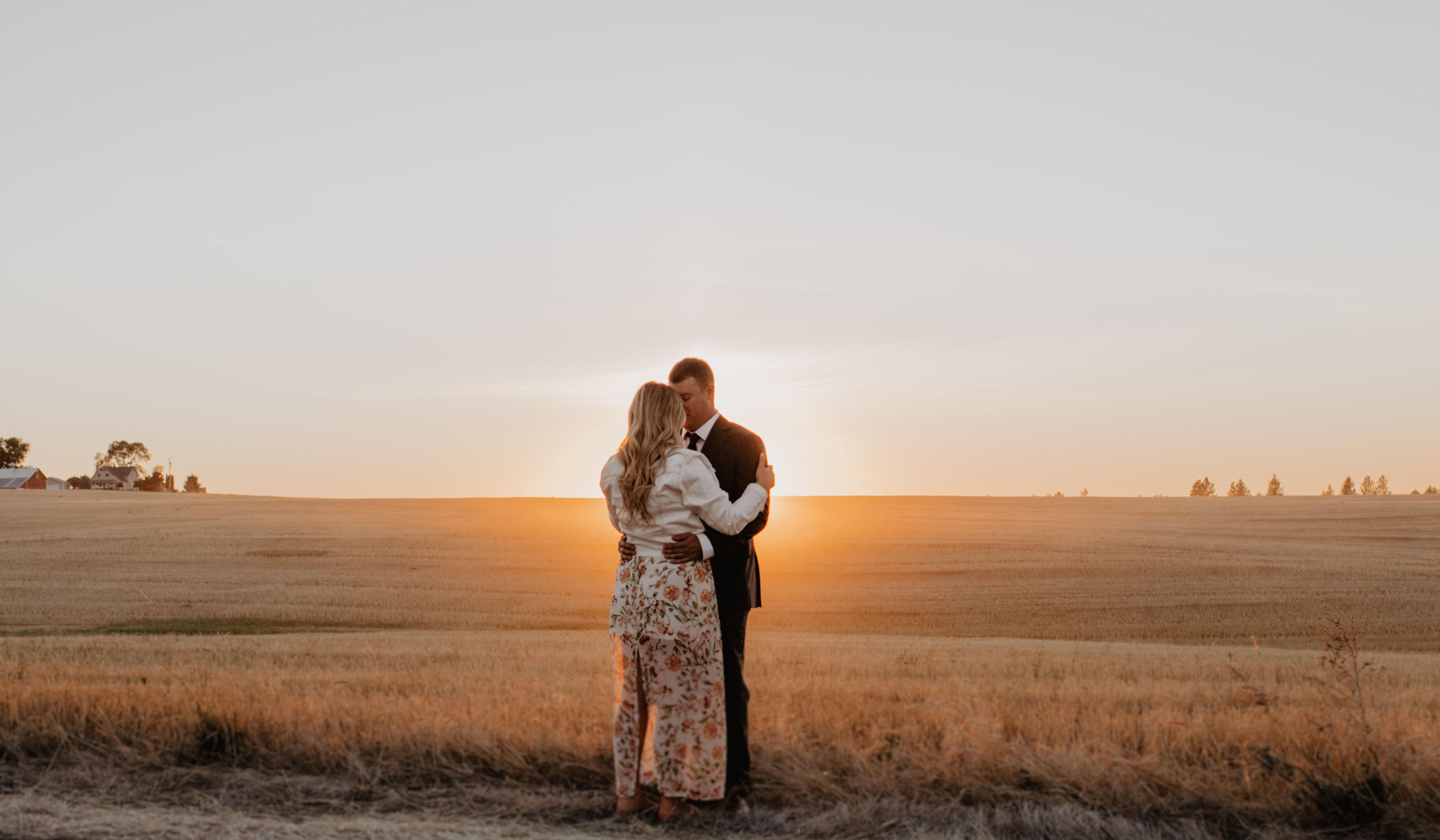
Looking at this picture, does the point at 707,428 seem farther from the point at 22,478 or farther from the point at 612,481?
the point at 22,478

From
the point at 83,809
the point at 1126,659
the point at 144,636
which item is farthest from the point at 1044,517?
the point at 83,809

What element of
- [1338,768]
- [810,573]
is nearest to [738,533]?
[1338,768]

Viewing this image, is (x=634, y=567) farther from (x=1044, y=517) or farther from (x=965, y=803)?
(x=1044, y=517)

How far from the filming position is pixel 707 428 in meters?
5.72

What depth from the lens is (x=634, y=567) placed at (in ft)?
17.7

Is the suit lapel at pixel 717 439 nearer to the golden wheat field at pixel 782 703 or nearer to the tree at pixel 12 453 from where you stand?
the golden wheat field at pixel 782 703

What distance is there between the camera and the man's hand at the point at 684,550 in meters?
5.24

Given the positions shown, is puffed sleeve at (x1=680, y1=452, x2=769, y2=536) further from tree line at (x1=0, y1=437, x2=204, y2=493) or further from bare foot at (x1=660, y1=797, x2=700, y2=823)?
tree line at (x1=0, y1=437, x2=204, y2=493)

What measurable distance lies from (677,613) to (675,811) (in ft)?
3.24

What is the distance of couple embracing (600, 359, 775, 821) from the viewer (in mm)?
5223

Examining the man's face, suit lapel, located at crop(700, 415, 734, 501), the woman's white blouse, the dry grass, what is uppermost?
the man's face

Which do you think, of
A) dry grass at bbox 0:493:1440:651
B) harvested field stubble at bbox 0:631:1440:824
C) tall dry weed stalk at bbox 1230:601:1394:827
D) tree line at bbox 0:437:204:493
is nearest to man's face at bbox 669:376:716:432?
harvested field stubble at bbox 0:631:1440:824

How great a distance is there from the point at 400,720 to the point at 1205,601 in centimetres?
2288

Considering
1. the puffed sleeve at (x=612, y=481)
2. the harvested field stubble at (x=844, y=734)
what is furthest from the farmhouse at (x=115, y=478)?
the puffed sleeve at (x=612, y=481)
